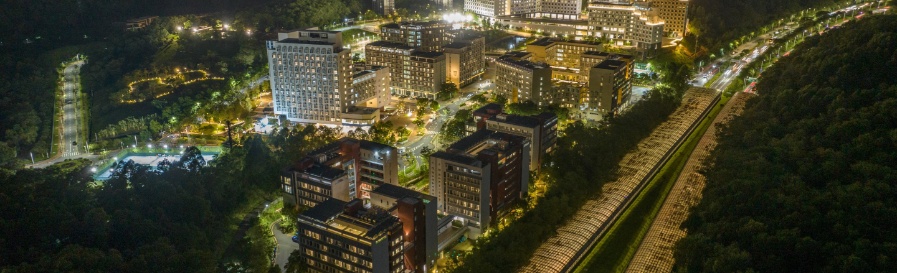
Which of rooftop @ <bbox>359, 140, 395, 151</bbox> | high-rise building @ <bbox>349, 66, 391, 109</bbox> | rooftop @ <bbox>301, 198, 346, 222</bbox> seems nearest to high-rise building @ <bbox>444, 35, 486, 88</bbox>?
high-rise building @ <bbox>349, 66, 391, 109</bbox>

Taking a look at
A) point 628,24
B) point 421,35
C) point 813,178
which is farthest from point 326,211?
point 628,24

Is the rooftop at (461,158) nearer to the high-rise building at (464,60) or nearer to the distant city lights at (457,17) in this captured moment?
the high-rise building at (464,60)

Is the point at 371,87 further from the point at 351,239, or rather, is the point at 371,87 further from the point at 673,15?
the point at 673,15

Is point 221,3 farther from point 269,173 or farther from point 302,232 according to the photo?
point 302,232

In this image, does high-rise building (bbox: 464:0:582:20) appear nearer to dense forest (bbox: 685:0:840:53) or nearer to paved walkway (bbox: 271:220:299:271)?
dense forest (bbox: 685:0:840:53)

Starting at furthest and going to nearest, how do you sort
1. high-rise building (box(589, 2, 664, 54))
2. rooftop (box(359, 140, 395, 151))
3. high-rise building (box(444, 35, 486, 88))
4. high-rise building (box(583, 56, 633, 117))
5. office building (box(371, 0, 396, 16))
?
office building (box(371, 0, 396, 16))
high-rise building (box(589, 2, 664, 54))
high-rise building (box(444, 35, 486, 88))
high-rise building (box(583, 56, 633, 117))
rooftop (box(359, 140, 395, 151))

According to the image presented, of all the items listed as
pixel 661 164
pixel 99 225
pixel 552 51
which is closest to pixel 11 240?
pixel 99 225
